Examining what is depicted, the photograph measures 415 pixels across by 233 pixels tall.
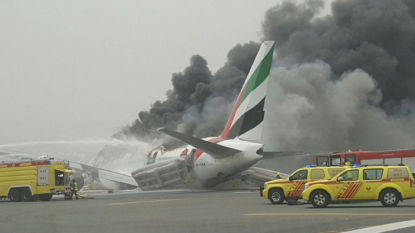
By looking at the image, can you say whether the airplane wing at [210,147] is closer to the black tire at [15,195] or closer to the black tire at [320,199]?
the black tire at [15,195]

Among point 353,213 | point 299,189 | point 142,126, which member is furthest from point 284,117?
point 353,213

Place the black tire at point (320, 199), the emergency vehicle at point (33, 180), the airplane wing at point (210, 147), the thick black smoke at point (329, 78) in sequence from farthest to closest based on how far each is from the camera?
the thick black smoke at point (329, 78) → the airplane wing at point (210, 147) → the emergency vehicle at point (33, 180) → the black tire at point (320, 199)

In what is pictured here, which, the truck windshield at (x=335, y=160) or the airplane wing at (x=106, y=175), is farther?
the airplane wing at (x=106, y=175)

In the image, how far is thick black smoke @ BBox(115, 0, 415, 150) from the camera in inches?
2734

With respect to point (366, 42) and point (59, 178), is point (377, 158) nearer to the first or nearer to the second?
point (59, 178)

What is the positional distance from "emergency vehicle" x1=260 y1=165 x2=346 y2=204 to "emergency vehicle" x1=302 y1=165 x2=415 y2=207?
9.59 feet

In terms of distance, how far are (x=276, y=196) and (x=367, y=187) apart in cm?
563

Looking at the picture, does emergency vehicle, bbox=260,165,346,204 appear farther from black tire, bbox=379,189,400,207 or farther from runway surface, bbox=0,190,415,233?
black tire, bbox=379,189,400,207

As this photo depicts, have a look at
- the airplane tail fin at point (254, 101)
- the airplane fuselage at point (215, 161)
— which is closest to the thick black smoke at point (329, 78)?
the airplane fuselage at point (215, 161)

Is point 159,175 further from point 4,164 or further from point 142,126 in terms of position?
point 142,126

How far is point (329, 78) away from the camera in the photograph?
72.9 m

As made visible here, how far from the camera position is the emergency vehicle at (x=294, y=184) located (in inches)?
1286

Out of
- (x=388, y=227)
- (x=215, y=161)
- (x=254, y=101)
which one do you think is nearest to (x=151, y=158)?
(x=215, y=161)

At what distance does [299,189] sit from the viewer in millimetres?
32531
